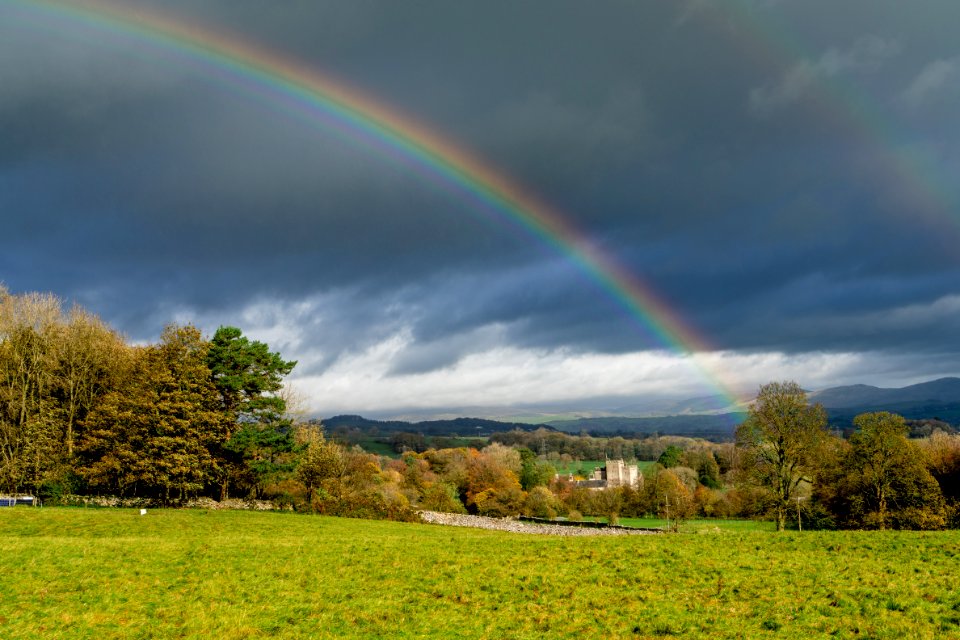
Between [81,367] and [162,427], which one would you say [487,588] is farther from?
[81,367]

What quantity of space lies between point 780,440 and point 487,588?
35.1 m

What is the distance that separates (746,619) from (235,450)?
141ft

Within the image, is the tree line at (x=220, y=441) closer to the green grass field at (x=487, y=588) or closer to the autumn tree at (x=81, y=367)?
the autumn tree at (x=81, y=367)

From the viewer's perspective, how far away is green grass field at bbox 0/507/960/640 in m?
12.1

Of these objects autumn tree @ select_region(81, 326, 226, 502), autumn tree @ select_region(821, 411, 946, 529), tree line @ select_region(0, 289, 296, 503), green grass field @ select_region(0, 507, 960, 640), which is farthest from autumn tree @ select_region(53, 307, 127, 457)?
autumn tree @ select_region(821, 411, 946, 529)

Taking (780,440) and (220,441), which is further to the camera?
(220,441)

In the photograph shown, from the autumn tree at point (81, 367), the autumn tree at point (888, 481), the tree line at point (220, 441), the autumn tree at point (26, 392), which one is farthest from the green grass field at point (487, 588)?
the autumn tree at point (81, 367)

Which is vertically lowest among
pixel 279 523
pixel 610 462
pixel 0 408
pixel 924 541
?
pixel 610 462

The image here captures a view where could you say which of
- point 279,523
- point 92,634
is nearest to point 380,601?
point 92,634

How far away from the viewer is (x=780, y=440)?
42156 millimetres

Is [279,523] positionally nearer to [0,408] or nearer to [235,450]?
[235,450]

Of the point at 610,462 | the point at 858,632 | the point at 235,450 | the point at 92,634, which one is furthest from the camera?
the point at 610,462

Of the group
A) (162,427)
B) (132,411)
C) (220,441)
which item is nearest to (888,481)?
(220,441)

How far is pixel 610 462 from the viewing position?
168125 mm
